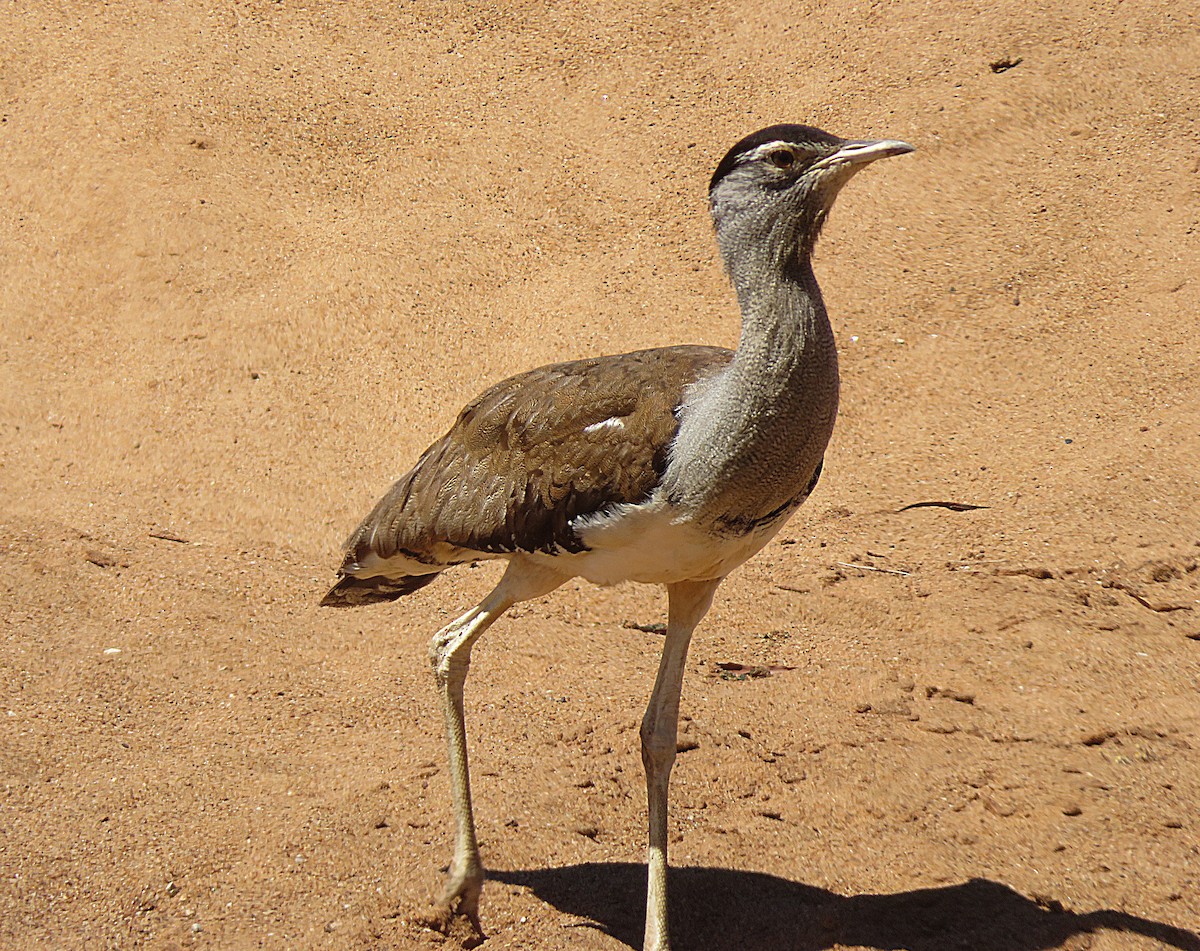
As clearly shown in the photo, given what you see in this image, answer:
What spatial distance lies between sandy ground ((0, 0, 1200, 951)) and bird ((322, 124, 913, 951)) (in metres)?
0.72

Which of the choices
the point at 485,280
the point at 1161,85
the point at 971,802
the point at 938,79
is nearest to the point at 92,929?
the point at 971,802

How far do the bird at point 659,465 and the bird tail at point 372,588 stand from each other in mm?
94

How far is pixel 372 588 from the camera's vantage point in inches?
205

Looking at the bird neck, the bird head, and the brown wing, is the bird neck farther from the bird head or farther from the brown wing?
the brown wing

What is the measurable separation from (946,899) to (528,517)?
1.88 metres

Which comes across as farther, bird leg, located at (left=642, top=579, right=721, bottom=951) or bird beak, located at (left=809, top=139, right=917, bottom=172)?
bird leg, located at (left=642, top=579, right=721, bottom=951)

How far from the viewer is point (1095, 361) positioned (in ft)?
27.3

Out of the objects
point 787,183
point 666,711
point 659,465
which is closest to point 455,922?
point 666,711

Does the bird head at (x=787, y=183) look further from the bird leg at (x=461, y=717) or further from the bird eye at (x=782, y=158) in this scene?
the bird leg at (x=461, y=717)

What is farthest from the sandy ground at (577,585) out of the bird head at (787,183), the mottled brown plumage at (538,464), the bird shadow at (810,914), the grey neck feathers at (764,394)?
the bird head at (787,183)

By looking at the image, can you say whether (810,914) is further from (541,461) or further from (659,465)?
(541,461)

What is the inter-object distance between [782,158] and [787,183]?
72mm

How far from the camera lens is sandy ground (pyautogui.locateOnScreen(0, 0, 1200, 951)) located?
4.73m

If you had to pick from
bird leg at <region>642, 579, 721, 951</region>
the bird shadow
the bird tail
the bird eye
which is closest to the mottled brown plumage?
the bird tail
